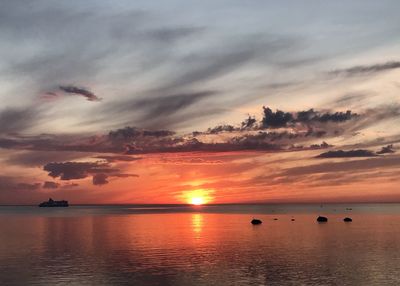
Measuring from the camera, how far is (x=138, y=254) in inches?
3472

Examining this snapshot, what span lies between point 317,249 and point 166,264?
35.3 meters

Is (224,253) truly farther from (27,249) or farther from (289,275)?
(27,249)

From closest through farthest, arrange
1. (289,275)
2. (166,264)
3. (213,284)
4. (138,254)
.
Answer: (213,284) < (289,275) < (166,264) < (138,254)

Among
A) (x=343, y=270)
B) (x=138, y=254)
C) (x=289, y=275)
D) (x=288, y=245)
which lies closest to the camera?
(x=289, y=275)

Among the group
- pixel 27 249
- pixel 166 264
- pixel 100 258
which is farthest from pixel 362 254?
pixel 27 249

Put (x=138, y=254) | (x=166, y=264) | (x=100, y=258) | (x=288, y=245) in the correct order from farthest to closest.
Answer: (x=288, y=245), (x=138, y=254), (x=100, y=258), (x=166, y=264)

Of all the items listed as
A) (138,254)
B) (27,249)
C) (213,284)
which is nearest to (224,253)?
(138,254)

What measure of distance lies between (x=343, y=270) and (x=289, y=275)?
9.64 metres

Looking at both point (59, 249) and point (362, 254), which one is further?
point (59, 249)

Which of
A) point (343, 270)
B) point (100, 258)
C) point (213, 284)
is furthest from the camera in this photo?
point (100, 258)

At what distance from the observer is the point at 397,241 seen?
10850 cm

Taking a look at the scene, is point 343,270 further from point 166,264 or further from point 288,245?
point 288,245

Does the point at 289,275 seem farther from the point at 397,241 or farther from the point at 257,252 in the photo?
the point at 397,241

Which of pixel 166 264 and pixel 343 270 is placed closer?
pixel 343 270
